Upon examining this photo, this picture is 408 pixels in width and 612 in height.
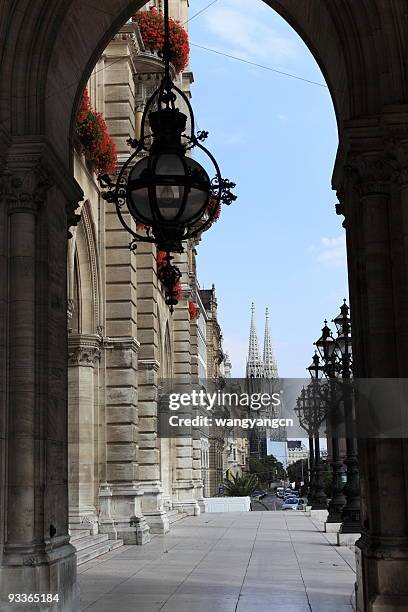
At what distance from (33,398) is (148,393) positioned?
53.4 ft

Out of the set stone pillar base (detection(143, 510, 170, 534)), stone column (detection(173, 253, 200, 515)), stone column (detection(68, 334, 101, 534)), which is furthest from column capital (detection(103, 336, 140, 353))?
stone column (detection(173, 253, 200, 515))

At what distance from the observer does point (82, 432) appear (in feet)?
69.0

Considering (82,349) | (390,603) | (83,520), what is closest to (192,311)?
(82,349)

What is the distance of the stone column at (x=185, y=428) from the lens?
35.7 m

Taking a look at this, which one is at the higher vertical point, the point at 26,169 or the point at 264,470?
the point at 26,169

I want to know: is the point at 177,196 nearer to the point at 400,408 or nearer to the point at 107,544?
the point at 400,408

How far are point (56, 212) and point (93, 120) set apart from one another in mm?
Answer: 9637

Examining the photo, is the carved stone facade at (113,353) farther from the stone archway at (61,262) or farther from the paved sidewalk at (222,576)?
the stone archway at (61,262)

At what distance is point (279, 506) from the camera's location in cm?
6688

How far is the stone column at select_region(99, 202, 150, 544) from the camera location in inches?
870

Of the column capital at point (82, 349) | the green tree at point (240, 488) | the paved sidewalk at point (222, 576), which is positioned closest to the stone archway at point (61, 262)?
the paved sidewalk at point (222, 576)

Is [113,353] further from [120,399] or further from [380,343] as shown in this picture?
[380,343]

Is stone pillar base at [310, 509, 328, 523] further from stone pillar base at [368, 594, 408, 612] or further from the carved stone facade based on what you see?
stone pillar base at [368, 594, 408, 612]

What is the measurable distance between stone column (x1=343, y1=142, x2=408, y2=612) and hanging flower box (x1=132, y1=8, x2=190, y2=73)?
651 inches
